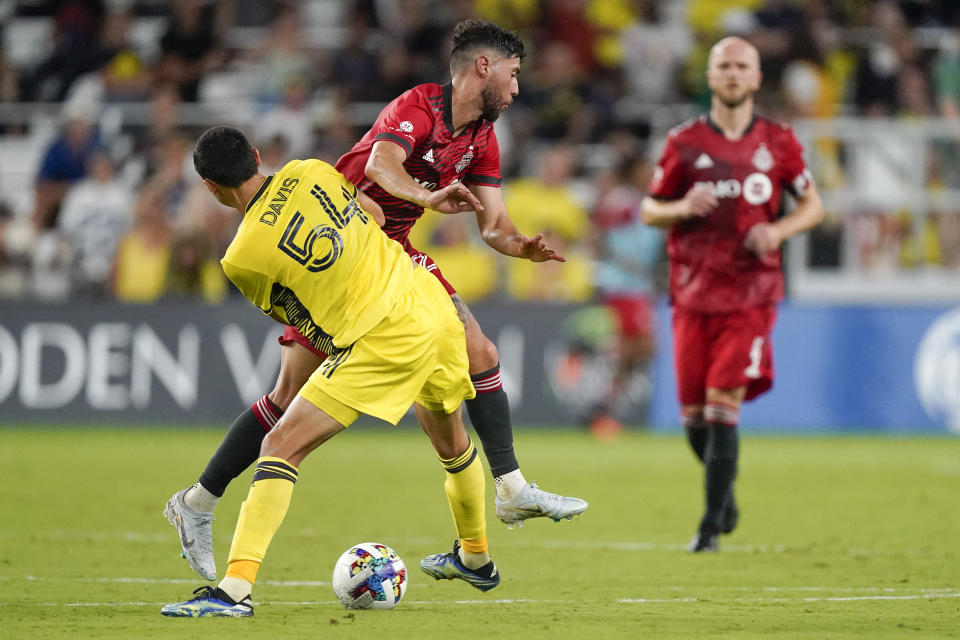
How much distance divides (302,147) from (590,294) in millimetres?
3689

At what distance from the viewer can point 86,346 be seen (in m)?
15.0

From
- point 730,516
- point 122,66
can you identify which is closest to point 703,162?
point 730,516

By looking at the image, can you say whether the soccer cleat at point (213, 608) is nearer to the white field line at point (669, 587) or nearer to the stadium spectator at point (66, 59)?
the white field line at point (669, 587)

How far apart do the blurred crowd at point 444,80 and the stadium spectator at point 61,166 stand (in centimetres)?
2

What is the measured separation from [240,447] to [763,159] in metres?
3.74

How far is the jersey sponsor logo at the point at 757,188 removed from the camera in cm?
878

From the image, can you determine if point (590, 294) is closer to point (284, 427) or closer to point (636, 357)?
point (636, 357)

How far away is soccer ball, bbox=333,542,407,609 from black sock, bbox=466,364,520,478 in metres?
0.77

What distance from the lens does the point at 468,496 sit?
21.9 ft

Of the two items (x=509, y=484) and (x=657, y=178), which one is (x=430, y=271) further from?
(x=657, y=178)

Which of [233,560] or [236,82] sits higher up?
[236,82]

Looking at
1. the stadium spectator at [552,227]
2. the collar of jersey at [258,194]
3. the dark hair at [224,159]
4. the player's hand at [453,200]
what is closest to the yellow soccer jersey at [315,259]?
the collar of jersey at [258,194]

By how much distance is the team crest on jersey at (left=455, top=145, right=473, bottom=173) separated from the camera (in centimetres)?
692

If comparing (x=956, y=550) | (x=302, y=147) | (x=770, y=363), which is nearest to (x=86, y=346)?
(x=302, y=147)
